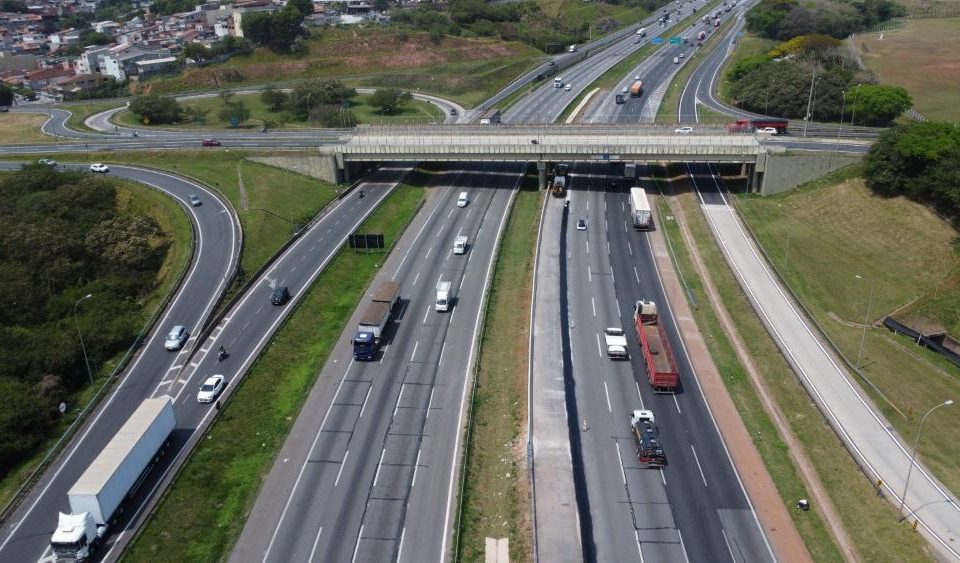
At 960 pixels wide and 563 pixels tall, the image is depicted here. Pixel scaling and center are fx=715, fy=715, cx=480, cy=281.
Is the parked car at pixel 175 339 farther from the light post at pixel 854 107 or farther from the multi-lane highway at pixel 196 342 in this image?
the light post at pixel 854 107

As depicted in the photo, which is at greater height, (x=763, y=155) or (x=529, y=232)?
(x=763, y=155)

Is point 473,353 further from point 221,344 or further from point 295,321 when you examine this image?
point 221,344

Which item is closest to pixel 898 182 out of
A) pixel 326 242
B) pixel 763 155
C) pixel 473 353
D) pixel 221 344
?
pixel 763 155

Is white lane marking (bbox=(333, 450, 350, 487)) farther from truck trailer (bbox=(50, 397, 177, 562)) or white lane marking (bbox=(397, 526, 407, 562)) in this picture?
truck trailer (bbox=(50, 397, 177, 562))

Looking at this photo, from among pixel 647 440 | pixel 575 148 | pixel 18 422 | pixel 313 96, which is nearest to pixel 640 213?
pixel 575 148

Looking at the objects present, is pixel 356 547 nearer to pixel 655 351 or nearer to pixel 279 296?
pixel 655 351

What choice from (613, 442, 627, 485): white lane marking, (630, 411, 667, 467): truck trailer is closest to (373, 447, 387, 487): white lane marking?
(613, 442, 627, 485): white lane marking
